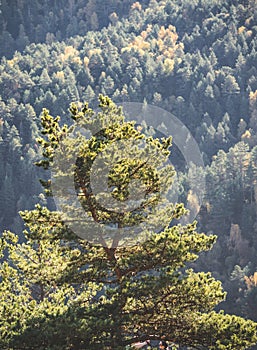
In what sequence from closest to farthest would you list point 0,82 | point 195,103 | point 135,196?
point 135,196 → point 195,103 → point 0,82

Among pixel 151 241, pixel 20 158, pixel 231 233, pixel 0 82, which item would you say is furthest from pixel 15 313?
→ pixel 0 82

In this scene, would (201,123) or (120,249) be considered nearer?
(120,249)

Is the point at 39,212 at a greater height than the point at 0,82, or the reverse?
the point at 0,82

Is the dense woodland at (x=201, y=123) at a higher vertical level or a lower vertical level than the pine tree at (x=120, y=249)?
higher

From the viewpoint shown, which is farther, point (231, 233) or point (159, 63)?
point (159, 63)

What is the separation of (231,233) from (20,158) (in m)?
64.4

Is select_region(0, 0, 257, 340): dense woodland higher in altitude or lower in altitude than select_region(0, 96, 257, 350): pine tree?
higher

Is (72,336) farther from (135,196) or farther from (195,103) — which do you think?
(195,103)

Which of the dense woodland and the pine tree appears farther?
the dense woodland

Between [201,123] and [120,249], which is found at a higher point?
[201,123]

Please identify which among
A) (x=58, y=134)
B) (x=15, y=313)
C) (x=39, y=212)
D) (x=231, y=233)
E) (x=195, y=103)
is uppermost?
(x=195, y=103)

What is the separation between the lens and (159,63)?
198 meters

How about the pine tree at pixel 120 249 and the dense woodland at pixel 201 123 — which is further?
the dense woodland at pixel 201 123

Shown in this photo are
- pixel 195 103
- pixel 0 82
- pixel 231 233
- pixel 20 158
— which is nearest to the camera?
pixel 231 233
